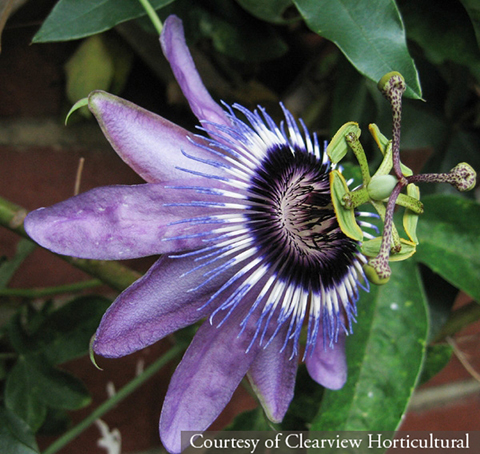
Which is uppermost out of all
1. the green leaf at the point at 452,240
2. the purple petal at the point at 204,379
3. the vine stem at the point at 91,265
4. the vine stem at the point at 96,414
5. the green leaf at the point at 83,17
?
the green leaf at the point at 83,17

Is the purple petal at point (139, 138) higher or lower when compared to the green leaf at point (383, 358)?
higher

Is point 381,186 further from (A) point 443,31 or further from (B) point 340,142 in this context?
(A) point 443,31

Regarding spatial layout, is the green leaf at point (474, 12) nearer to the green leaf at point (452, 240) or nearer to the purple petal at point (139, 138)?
the green leaf at point (452, 240)

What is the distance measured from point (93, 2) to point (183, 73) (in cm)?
18

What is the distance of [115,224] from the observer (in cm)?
50

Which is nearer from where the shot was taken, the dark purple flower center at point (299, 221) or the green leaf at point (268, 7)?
the dark purple flower center at point (299, 221)

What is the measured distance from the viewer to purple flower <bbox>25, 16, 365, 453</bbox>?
51cm

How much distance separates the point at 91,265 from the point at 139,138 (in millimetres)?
229

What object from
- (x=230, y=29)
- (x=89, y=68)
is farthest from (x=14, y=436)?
(x=230, y=29)

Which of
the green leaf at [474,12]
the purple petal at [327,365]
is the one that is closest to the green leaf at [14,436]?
the purple petal at [327,365]

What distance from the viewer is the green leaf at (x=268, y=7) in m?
0.79

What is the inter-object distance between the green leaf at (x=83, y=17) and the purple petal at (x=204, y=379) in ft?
1.27
